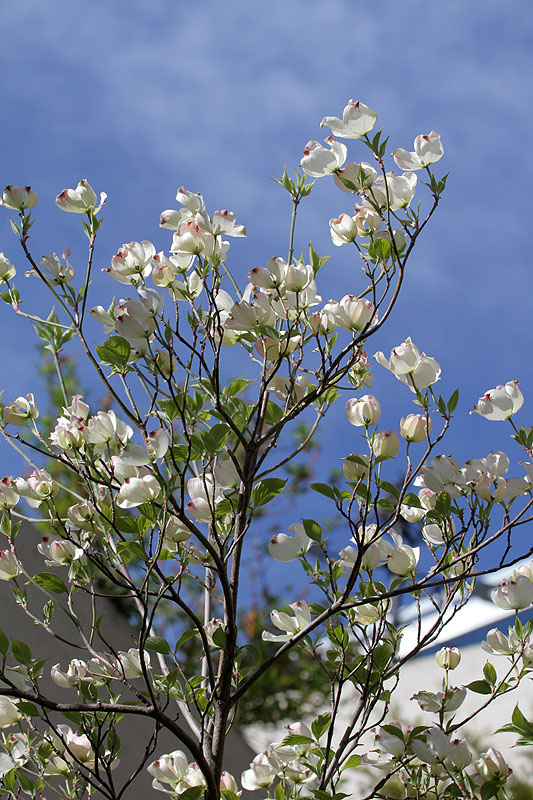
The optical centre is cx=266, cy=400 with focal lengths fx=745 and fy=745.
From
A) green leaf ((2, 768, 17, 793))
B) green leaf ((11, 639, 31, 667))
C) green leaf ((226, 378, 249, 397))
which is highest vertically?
green leaf ((226, 378, 249, 397))

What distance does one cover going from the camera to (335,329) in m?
1.16

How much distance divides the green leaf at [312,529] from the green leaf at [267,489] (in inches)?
2.5

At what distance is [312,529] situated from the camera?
42.0 inches

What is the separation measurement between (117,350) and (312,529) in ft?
1.23

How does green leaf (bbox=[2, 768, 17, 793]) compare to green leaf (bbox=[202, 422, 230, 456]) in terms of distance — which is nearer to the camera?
green leaf (bbox=[202, 422, 230, 456])

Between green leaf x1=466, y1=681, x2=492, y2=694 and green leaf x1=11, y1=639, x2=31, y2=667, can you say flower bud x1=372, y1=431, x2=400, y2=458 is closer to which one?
green leaf x1=466, y1=681, x2=492, y2=694

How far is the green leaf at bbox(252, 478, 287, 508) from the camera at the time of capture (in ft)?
3.44

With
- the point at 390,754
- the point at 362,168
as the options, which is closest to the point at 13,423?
the point at 362,168

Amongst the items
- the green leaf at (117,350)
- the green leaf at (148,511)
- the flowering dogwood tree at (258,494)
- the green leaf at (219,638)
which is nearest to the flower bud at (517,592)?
the flowering dogwood tree at (258,494)

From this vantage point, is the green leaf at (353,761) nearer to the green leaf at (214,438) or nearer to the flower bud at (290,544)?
the flower bud at (290,544)

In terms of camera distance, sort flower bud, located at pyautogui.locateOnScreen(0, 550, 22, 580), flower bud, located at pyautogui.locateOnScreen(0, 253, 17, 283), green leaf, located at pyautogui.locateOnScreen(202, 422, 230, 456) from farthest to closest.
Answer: flower bud, located at pyautogui.locateOnScreen(0, 253, 17, 283) < flower bud, located at pyautogui.locateOnScreen(0, 550, 22, 580) < green leaf, located at pyautogui.locateOnScreen(202, 422, 230, 456)

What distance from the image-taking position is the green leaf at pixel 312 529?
42.0 inches

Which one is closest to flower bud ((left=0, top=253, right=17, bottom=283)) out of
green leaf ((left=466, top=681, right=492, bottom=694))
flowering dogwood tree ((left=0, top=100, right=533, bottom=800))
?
flowering dogwood tree ((left=0, top=100, right=533, bottom=800))

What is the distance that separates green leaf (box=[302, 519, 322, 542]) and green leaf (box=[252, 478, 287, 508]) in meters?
0.06
